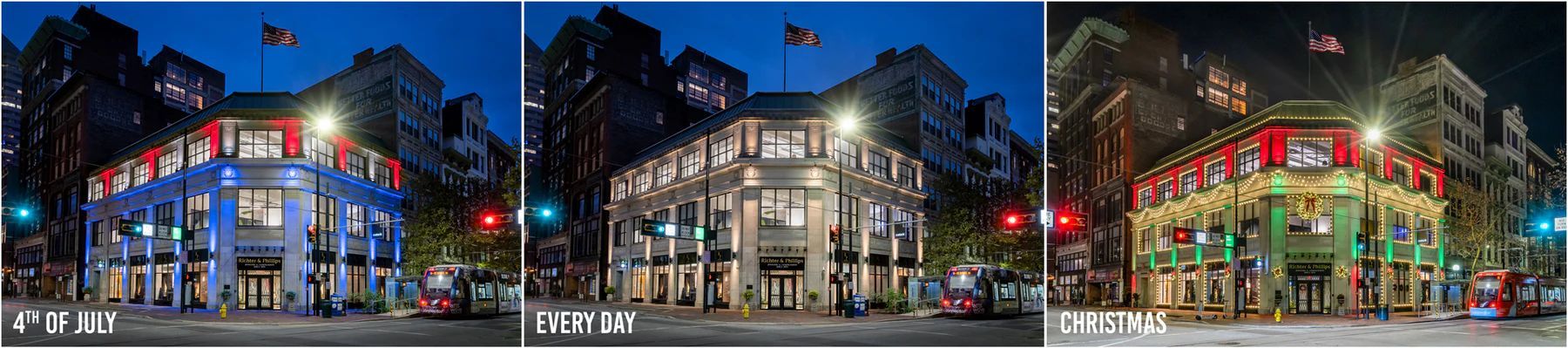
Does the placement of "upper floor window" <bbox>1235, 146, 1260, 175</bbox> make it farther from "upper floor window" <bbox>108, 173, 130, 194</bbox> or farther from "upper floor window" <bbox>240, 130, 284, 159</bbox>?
"upper floor window" <bbox>108, 173, 130, 194</bbox>

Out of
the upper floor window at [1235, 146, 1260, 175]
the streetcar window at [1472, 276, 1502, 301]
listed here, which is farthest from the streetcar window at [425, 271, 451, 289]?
the streetcar window at [1472, 276, 1502, 301]

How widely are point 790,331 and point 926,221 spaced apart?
18.4ft

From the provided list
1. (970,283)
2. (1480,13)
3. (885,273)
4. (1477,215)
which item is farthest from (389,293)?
(1477,215)

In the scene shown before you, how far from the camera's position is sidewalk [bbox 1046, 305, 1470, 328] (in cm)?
3325

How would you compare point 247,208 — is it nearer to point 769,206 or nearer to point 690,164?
point 769,206

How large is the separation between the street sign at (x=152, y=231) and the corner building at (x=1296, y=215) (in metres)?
30.5

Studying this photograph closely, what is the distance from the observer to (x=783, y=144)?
3127cm

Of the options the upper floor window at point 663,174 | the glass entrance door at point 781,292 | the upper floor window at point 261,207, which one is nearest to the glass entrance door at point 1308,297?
the glass entrance door at point 781,292

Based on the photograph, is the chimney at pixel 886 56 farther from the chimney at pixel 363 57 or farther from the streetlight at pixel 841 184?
the chimney at pixel 363 57

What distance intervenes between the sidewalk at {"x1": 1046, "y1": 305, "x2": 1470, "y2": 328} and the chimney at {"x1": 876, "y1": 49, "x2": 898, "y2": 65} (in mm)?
11001

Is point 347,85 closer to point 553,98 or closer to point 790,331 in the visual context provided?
point 553,98

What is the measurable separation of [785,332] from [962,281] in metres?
7.25

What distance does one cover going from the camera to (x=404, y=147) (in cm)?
2031

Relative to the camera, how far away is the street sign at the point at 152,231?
21.5m
